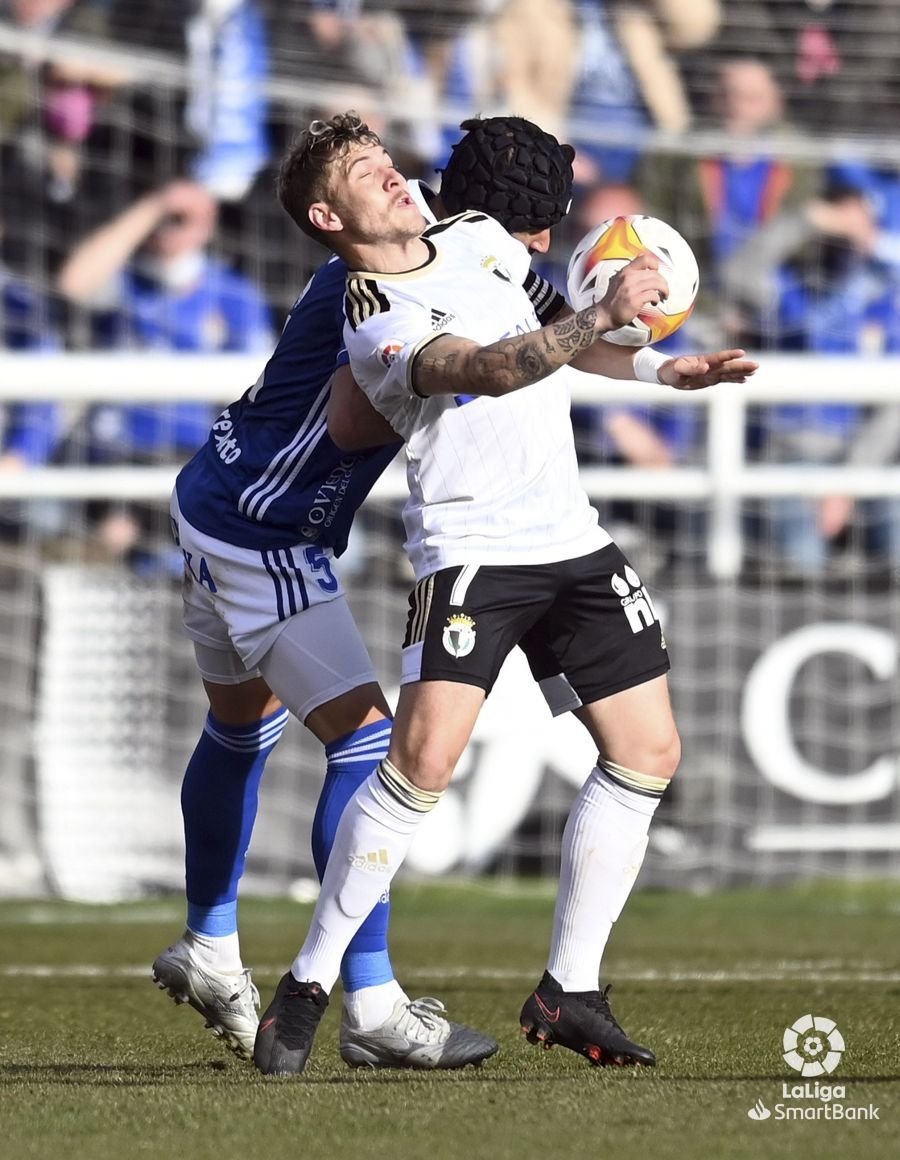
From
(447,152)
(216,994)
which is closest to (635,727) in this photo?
(216,994)

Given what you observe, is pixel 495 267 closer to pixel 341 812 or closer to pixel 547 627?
pixel 547 627

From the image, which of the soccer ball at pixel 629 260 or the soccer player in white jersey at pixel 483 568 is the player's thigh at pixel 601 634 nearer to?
the soccer player in white jersey at pixel 483 568

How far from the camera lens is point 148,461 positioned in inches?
345

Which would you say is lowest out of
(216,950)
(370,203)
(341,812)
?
(216,950)

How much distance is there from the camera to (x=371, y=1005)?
379 centimetres

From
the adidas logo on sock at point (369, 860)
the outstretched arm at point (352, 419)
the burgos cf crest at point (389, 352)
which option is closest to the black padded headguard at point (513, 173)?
the outstretched arm at point (352, 419)

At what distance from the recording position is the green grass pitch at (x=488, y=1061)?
285 centimetres

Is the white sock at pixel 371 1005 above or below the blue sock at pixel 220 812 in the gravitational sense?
below

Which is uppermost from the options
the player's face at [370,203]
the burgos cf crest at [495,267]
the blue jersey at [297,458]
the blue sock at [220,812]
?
the player's face at [370,203]

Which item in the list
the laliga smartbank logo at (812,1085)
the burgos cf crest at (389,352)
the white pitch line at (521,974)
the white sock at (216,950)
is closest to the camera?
the laliga smartbank logo at (812,1085)

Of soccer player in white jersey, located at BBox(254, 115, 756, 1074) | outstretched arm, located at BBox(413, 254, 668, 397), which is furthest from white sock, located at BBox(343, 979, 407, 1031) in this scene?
outstretched arm, located at BBox(413, 254, 668, 397)

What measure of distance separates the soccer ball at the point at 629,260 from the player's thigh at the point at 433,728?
802 mm

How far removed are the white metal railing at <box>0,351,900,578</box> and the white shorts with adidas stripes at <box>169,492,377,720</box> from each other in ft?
11.8

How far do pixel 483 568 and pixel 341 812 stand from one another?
2.05 ft
